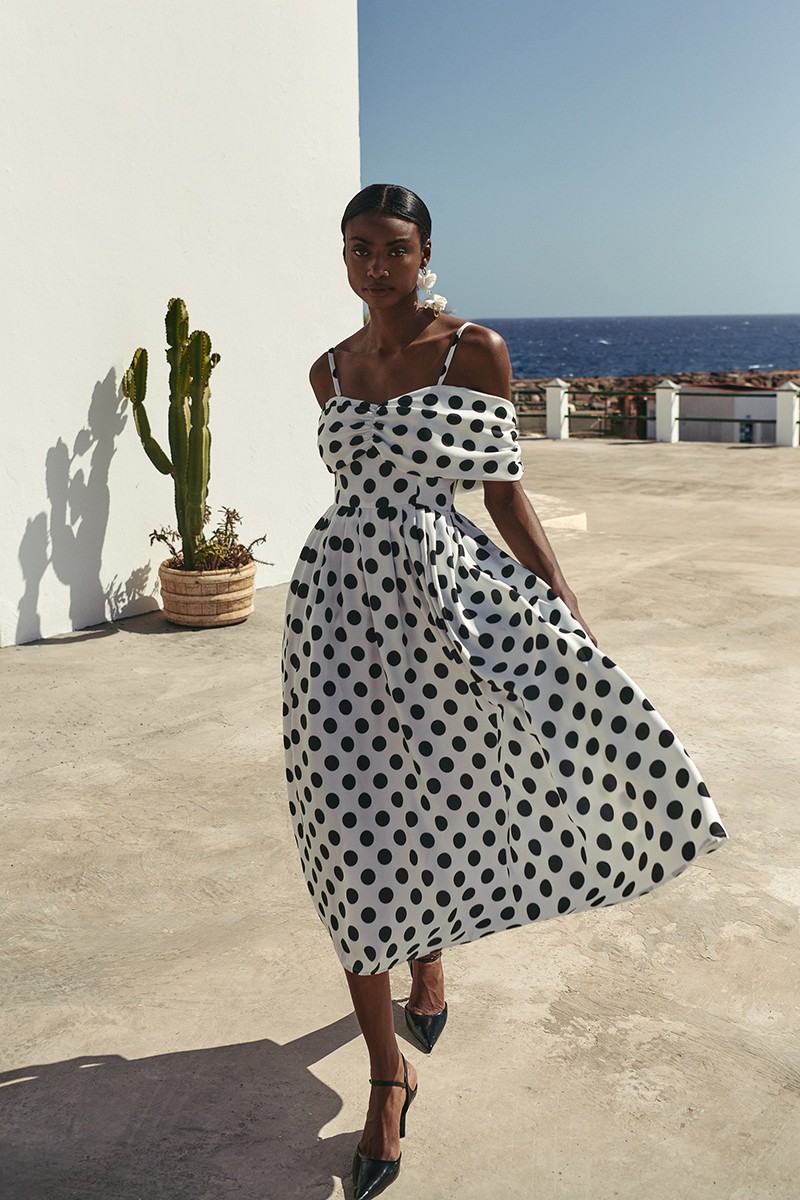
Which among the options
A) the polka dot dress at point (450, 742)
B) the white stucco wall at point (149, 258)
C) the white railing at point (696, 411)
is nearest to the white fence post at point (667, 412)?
the white railing at point (696, 411)

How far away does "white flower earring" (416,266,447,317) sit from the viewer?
2344 mm

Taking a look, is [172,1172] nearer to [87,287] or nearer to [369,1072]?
[369,1072]

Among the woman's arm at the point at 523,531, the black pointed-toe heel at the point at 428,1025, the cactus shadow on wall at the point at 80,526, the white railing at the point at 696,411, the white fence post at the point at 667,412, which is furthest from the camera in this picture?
the white fence post at the point at 667,412

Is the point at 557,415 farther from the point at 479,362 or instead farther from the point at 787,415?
the point at 479,362

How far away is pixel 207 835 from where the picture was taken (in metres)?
3.87

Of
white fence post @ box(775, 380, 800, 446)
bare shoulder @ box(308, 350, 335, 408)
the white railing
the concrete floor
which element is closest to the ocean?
the white railing

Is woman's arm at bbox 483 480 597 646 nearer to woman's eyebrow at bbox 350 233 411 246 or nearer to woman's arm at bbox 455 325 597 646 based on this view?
woman's arm at bbox 455 325 597 646

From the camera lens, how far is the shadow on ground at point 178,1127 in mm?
2221

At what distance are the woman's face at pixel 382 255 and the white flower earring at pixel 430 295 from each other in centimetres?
5

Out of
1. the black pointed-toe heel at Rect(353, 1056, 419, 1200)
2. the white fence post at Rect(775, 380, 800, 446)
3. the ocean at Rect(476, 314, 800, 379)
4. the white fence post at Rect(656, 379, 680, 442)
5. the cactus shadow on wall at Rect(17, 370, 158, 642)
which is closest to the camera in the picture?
the black pointed-toe heel at Rect(353, 1056, 419, 1200)

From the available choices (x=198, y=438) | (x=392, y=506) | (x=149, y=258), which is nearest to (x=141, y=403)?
(x=198, y=438)

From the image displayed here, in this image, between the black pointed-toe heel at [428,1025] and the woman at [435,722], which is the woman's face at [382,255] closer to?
the woman at [435,722]

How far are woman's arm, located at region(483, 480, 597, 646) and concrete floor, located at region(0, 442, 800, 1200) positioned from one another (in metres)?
0.97

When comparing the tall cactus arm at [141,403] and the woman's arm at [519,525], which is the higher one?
the tall cactus arm at [141,403]
